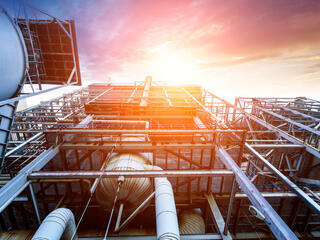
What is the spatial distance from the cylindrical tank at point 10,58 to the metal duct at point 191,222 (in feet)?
36.9

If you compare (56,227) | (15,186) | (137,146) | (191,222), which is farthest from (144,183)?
(15,186)

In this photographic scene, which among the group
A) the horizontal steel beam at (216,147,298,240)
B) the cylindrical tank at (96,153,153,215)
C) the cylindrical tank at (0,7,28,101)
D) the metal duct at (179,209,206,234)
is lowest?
the metal duct at (179,209,206,234)

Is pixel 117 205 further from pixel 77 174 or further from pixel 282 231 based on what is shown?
pixel 282 231

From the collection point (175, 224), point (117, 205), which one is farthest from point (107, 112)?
point (175, 224)

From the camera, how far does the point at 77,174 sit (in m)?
4.29

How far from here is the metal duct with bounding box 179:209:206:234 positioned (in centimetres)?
756

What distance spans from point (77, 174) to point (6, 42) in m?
6.45

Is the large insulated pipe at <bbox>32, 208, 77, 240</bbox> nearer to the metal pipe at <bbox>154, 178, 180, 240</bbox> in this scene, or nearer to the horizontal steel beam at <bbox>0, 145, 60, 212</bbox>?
the horizontal steel beam at <bbox>0, 145, 60, 212</bbox>

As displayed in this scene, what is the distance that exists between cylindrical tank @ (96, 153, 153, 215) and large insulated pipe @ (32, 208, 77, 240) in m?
1.53

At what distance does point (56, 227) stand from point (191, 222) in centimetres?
687

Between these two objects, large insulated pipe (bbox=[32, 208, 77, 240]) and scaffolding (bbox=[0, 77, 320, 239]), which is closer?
large insulated pipe (bbox=[32, 208, 77, 240])

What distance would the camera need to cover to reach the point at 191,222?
25.5 ft

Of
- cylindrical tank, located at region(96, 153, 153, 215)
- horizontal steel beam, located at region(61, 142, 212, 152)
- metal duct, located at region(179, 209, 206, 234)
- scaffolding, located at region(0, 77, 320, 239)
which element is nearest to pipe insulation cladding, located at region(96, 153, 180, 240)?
cylindrical tank, located at region(96, 153, 153, 215)

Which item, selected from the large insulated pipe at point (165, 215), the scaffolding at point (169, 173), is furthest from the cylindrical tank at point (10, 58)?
the large insulated pipe at point (165, 215)
